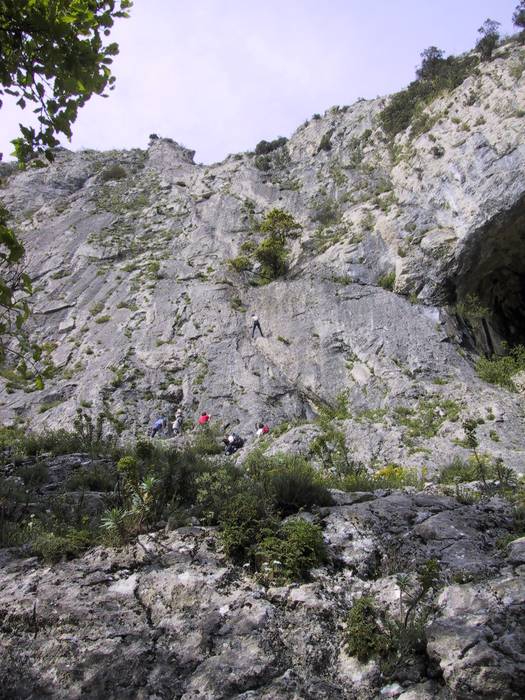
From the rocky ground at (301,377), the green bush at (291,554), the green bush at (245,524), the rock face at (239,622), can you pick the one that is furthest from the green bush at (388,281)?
the green bush at (291,554)

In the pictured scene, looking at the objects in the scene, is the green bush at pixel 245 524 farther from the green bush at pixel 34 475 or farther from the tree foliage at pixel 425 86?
the tree foliage at pixel 425 86

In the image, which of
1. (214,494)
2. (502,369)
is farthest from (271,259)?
(214,494)

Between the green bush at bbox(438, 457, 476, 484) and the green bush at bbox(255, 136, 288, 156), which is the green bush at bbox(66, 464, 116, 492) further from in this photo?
the green bush at bbox(255, 136, 288, 156)

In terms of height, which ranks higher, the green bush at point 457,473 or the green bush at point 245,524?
the green bush at point 245,524

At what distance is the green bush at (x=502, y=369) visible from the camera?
17.0 metres

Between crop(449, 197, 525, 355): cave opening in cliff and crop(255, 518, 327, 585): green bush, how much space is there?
596 inches

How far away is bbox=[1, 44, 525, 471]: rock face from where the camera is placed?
56.7ft

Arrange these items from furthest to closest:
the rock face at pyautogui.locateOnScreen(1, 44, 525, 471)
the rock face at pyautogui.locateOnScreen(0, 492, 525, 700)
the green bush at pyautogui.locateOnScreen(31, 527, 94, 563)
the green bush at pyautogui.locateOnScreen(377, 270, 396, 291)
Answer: the green bush at pyautogui.locateOnScreen(377, 270, 396, 291) → the rock face at pyautogui.locateOnScreen(1, 44, 525, 471) → the green bush at pyautogui.locateOnScreen(31, 527, 94, 563) → the rock face at pyautogui.locateOnScreen(0, 492, 525, 700)

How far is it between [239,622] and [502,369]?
50.6ft

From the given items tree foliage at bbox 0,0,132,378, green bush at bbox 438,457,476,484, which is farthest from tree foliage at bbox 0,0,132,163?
green bush at bbox 438,457,476,484

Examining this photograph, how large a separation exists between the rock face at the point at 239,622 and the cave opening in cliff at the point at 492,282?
15060mm

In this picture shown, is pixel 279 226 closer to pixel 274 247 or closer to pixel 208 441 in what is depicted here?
pixel 274 247

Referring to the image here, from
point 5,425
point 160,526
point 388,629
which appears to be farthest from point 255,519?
point 5,425

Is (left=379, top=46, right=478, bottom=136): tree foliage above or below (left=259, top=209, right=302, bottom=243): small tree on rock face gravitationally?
above
